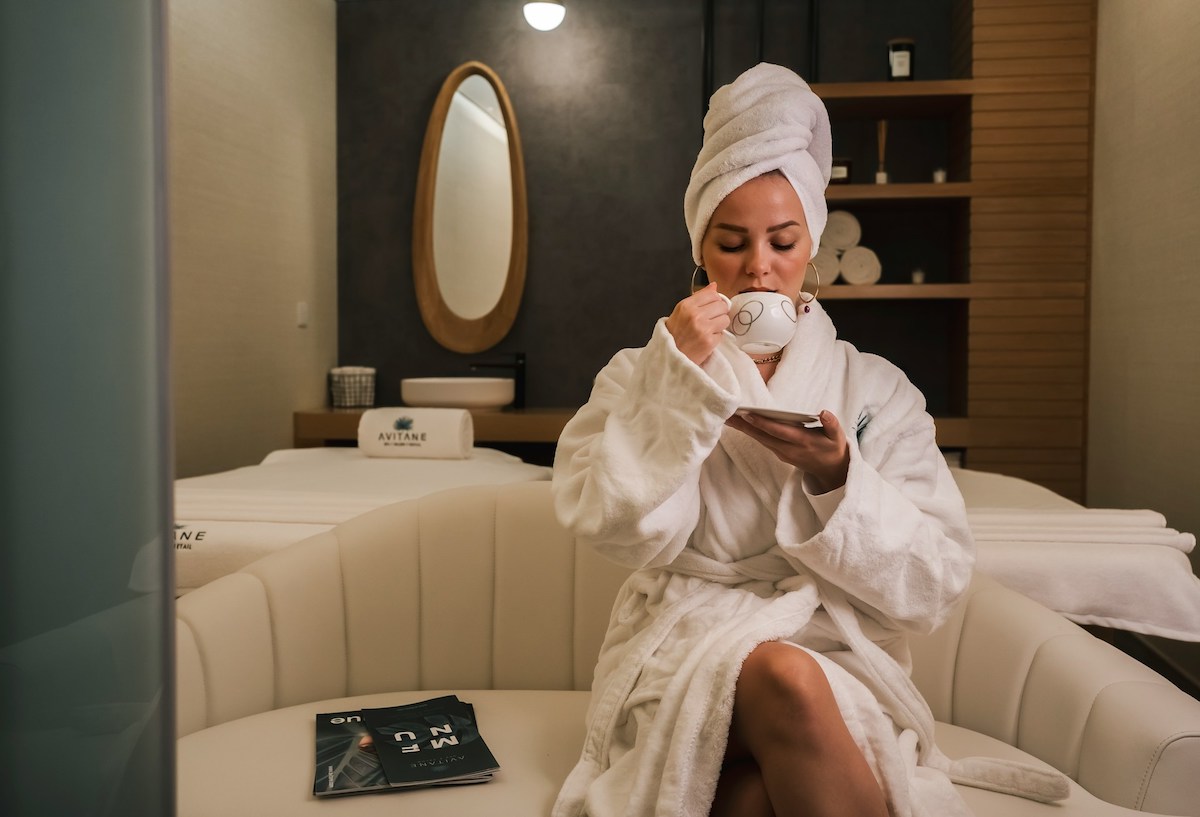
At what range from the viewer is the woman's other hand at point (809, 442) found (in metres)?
1.19

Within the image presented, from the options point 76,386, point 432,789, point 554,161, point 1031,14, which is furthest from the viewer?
point 554,161

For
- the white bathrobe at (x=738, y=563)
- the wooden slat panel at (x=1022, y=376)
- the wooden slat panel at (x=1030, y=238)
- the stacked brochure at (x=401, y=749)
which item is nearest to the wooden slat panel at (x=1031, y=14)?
the wooden slat panel at (x=1030, y=238)

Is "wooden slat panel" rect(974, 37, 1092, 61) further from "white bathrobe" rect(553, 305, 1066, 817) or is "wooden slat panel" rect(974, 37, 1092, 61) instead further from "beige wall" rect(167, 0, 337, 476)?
"white bathrobe" rect(553, 305, 1066, 817)

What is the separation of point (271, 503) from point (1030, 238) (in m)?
2.94

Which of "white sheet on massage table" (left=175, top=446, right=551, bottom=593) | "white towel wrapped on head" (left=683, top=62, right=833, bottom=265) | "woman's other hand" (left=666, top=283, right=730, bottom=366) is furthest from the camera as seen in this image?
"white sheet on massage table" (left=175, top=446, right=551, bottom=593)

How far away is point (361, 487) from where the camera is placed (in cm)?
288

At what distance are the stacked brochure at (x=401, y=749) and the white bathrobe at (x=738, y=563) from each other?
18cm

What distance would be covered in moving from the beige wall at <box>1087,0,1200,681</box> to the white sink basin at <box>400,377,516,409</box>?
2.31 meters

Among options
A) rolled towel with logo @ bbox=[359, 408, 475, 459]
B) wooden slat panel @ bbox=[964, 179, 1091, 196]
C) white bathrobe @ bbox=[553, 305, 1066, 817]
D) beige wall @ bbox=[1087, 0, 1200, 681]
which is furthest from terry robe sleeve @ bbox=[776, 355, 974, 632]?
wooden slat panel @ bbox=[964, 179, 1091, 196]

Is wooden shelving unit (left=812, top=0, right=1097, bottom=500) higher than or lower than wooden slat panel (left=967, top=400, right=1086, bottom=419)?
higher

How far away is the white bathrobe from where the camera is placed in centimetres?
114

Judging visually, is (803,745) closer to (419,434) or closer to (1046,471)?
(419,434)

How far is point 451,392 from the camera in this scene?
4.18 metres

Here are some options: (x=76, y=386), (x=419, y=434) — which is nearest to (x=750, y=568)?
(x=76, y=386)
